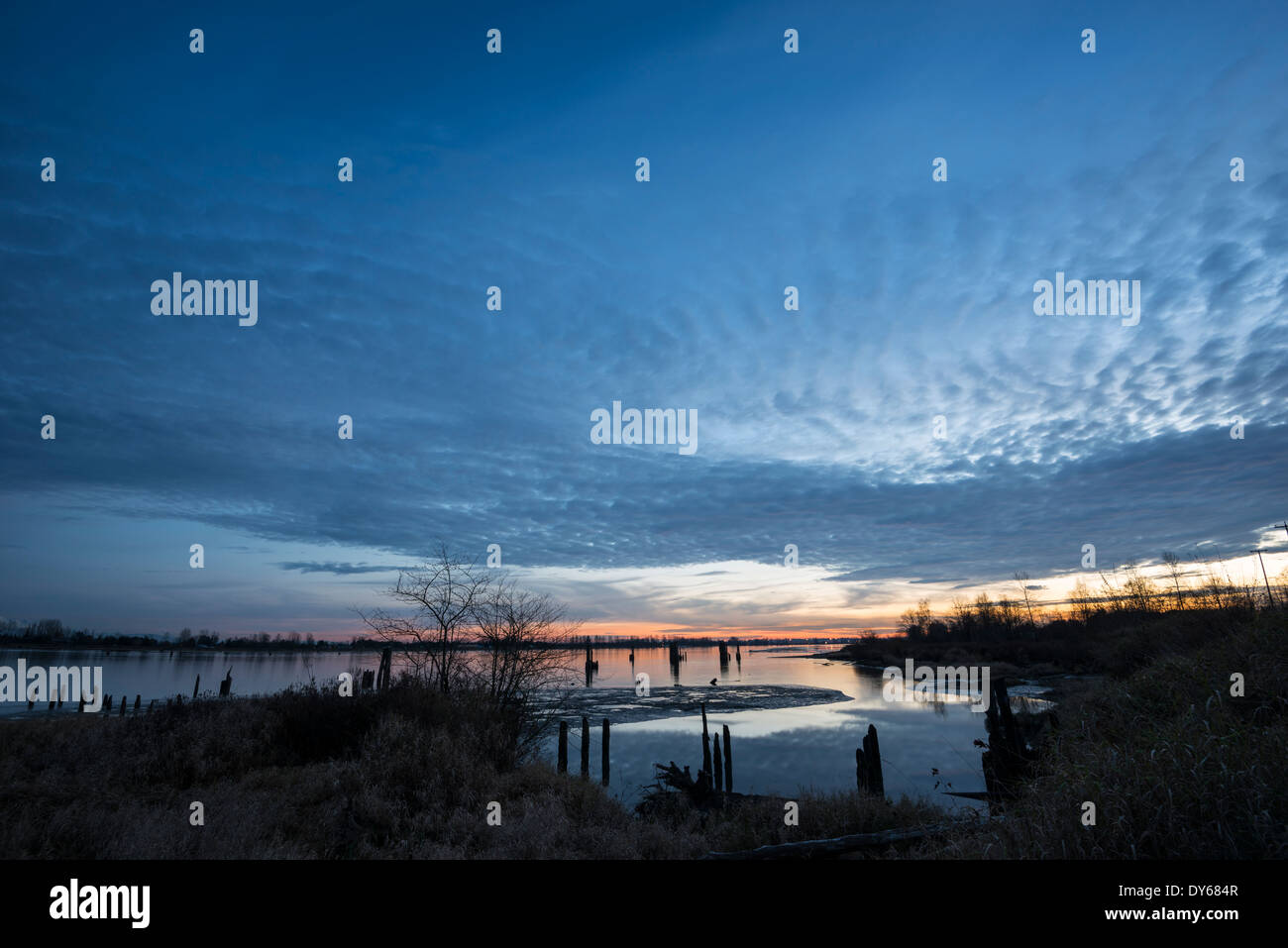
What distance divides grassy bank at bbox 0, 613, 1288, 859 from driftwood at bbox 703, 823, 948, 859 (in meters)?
0.58

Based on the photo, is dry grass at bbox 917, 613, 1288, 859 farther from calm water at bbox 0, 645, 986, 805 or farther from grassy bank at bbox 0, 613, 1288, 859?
calm water at bbox 0, 645, 986, 805

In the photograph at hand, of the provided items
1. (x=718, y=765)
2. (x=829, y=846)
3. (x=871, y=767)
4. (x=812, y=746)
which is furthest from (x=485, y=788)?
(x=812, y=746)

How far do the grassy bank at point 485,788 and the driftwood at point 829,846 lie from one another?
0.58 metres

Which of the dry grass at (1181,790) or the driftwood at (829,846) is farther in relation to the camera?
the driftwood at (829,846)

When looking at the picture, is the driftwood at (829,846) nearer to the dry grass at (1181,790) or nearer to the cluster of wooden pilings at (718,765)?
the dry grass at (1181,790)

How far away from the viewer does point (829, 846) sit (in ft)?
32.1

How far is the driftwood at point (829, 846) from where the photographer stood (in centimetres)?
970

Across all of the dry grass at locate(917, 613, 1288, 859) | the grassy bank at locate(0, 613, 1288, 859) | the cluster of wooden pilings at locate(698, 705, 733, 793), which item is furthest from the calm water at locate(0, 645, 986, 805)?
the dry grass at locate(917, 613, 1288, 859)

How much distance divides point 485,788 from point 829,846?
715 cm

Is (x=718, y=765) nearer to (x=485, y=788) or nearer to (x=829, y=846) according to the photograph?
(x=485, y=788)

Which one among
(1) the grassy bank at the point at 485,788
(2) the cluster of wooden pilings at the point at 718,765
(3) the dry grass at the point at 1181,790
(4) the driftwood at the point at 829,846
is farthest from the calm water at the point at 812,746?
(3) the dry grass at the point at 1181,790
